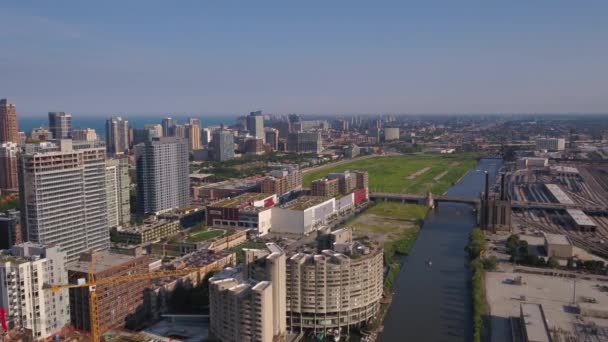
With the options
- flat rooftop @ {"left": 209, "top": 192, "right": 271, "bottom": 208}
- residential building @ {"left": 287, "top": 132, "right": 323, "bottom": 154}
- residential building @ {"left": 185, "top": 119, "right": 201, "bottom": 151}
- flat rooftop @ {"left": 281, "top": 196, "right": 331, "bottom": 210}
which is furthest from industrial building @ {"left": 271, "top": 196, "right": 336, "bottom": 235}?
residential building @ {"left": 185, "top": 119, "right": 201, "bottom": 151}

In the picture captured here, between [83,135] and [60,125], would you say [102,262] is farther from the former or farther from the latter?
[60,125]

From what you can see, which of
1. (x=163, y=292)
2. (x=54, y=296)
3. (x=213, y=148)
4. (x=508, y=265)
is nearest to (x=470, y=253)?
(x=508, y=265)

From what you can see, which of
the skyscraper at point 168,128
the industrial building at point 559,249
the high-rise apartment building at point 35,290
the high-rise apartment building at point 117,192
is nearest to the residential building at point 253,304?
the high-rise apartment building at point 35,290

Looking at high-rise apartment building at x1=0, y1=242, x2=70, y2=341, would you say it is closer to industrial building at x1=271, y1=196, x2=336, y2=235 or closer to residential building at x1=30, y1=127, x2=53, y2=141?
residential building at x1=30, y1=127, x2=53, y2=141

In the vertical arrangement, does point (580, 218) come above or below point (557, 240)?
below

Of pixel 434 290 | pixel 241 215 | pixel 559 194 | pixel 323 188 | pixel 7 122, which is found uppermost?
pixel 7 122

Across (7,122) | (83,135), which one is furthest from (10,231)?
(83,135)

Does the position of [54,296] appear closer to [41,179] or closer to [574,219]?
[41,179]
